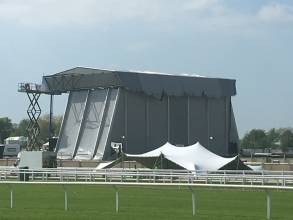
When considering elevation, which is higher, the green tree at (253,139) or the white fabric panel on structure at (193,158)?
the green tree at (253,139)

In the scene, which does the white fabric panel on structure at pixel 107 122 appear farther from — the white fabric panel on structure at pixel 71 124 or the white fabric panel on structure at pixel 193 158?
the white fabric panel on structure at pixel 193 158

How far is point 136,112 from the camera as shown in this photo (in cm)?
9738

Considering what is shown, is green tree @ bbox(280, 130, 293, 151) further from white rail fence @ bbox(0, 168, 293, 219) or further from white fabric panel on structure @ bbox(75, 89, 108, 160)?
white rail fence @ bbox(0, 168, 293, 219)

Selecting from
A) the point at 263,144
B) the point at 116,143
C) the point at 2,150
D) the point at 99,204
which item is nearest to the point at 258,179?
the point at 99,204

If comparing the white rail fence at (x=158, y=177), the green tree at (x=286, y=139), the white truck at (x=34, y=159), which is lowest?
the white rail fence at (x=158, y=177)

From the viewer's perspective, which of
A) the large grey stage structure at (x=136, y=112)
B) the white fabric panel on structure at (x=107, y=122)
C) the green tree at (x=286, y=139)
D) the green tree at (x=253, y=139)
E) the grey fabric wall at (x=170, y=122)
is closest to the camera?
the white fabric panel on structure at (x=107, y=122)

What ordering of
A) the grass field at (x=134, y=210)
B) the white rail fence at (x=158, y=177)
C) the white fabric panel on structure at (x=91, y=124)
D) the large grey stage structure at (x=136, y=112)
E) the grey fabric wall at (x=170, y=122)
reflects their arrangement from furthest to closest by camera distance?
the white fabric panel on structure at (x=91, y=124) → the grey fabric wall at (x=170, y=122) → the large grey stage structure at (x=136, y=112) → the white rail fence at (x=158, y=177) → the grass field at (x=134, y=210)

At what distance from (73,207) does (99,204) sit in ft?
6.20

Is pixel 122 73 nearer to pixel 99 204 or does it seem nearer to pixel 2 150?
pixel 2 150

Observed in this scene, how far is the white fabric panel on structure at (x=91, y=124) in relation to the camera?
95.6 m

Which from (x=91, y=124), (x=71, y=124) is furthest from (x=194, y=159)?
(x=71, y=124)

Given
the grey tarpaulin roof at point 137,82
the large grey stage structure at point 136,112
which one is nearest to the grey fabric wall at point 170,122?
the large grey stage structure at point 136,112

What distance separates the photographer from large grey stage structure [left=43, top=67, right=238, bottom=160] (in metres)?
94.8

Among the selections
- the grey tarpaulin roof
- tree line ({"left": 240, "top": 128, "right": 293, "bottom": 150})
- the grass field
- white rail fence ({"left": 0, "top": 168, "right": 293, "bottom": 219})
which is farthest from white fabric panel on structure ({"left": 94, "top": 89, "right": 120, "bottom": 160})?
tree line ({"left": 240, "top": 128, "right": 293, "bottom": 150})
